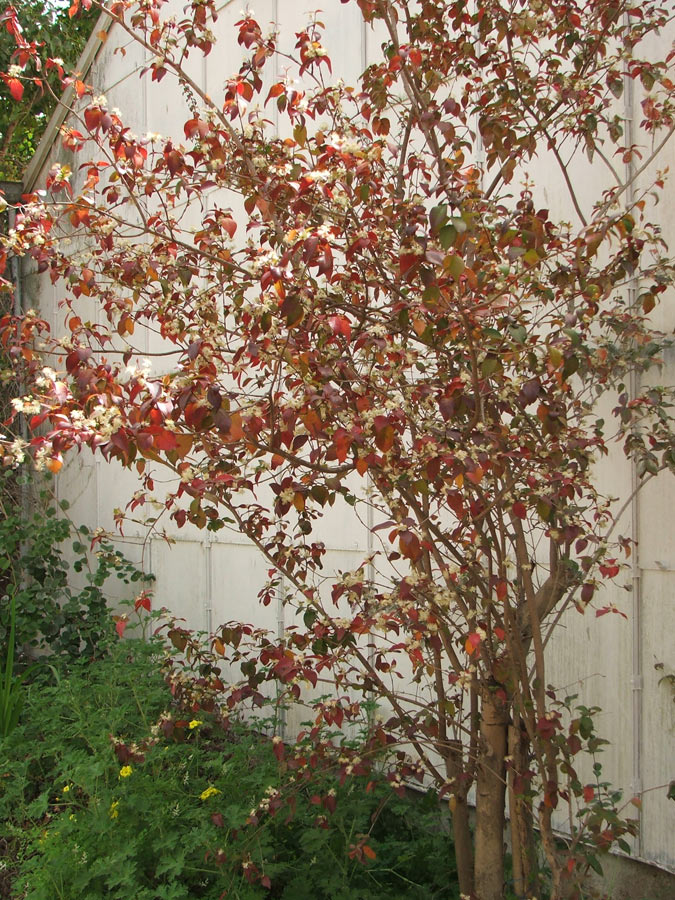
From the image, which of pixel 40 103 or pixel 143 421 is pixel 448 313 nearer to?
pixel 143 421

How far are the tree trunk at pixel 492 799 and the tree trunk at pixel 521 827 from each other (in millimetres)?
48

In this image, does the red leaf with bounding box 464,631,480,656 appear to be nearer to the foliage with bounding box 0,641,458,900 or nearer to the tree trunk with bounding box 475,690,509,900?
the tree trunk with bounding box 475,690,509,900

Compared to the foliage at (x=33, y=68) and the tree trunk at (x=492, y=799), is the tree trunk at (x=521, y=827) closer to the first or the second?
the tree trunk at (x=492, y=799)

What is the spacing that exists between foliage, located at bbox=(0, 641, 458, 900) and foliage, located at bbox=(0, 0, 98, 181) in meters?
7.74

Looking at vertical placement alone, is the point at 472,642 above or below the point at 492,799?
above

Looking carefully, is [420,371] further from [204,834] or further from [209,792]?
[209,792]

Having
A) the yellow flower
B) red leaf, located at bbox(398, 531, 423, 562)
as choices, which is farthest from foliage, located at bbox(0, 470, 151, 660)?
red leaf, located at bbox(398, 531, 423, 562)

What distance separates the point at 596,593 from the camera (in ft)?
11.3

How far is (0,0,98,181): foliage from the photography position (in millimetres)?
10727

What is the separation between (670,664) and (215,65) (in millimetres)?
4699

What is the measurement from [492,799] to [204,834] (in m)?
0.98

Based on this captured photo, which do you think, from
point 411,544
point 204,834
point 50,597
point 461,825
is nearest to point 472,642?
point 411,544

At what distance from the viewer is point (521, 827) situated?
2.85m

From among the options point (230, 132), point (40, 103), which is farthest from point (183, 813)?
point (40, 103)
